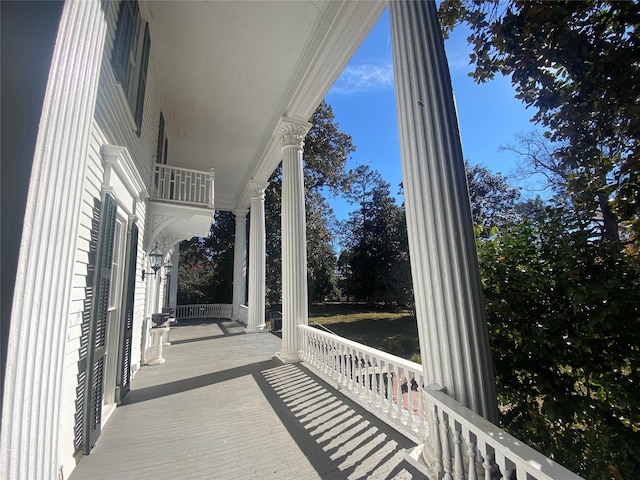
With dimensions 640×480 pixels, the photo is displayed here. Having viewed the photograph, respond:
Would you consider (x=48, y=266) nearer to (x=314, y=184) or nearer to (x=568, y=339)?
(x=568, y=339)

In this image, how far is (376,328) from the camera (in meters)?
12.3

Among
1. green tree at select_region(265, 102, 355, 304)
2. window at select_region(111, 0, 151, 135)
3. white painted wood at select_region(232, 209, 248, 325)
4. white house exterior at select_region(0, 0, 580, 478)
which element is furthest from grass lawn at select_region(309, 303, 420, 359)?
window at select_region(111, 0, 151, 135)

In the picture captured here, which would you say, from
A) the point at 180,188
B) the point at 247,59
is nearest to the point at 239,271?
the point at 180,188

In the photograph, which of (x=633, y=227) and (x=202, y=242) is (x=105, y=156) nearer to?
(x=633, y=227)

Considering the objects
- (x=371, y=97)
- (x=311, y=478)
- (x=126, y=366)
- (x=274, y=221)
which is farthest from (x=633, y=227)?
(x=274, y=221)

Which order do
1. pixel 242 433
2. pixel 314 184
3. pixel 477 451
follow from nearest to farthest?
1. pixel 477 451
2. pixel 242 433
3. pixel 314 184

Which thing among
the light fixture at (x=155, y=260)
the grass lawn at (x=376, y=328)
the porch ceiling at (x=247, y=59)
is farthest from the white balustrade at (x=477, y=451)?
the grass lawn at (x=376, y=328)

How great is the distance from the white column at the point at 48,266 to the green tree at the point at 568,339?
2.72m

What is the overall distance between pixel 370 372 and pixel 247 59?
523cm

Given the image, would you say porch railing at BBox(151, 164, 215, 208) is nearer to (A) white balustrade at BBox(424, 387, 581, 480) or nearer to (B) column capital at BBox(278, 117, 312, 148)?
(B) column capital at BBox(278, 117, 312, 148)

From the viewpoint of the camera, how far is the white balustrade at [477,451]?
1.14 m

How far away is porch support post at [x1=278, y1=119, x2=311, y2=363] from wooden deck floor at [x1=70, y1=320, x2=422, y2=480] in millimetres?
808

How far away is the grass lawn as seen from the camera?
886cm

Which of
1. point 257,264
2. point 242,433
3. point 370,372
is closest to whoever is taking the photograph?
point 242,433
